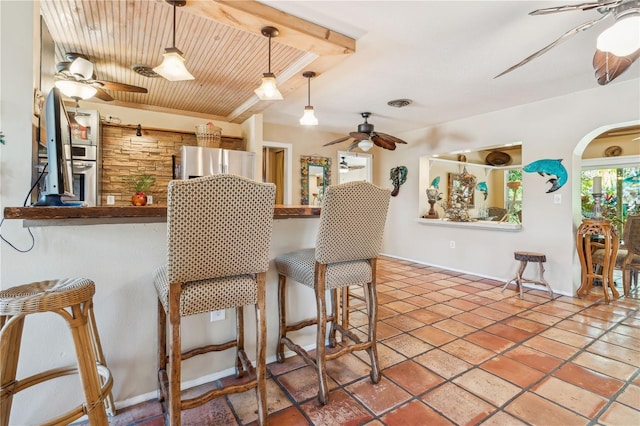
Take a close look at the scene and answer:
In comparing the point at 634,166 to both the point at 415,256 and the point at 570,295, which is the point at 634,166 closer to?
the point at 570,295

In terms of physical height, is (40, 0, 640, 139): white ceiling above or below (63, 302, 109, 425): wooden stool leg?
above

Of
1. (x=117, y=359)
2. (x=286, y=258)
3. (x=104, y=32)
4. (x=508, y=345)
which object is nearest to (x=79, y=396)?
(x=117, y=359)

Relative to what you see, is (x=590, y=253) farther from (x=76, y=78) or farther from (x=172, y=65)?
(x=76, y=78)

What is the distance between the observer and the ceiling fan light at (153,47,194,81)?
6.20 ft

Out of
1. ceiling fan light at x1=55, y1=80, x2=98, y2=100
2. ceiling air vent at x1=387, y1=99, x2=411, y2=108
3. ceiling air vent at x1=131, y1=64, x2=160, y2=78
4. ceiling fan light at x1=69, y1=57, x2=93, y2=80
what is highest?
ceiling air vent at x1=131, y1=64, x2=160, y2=78

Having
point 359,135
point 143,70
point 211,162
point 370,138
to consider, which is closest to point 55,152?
point 143,70

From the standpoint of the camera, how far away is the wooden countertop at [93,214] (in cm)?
115

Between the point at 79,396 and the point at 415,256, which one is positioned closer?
the point at 79,396

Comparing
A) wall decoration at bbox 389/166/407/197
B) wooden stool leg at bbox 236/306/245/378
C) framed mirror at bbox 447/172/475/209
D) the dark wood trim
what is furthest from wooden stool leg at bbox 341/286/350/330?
wall decoration at bbox 389/166/407/197

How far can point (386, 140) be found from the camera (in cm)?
415

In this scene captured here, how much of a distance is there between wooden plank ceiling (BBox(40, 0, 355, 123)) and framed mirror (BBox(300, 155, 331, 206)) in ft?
6.32

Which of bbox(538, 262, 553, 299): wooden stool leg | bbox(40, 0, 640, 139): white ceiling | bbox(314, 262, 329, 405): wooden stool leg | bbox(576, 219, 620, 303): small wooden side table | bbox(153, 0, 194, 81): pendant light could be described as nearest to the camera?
bbox(314, 262, 329, 405): wooden stool leg

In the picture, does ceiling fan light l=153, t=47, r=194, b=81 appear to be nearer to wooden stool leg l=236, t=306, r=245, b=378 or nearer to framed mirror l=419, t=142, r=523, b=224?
wooden stool leg l=236, t=306, r=245, b=378

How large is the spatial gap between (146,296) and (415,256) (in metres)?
4.68
